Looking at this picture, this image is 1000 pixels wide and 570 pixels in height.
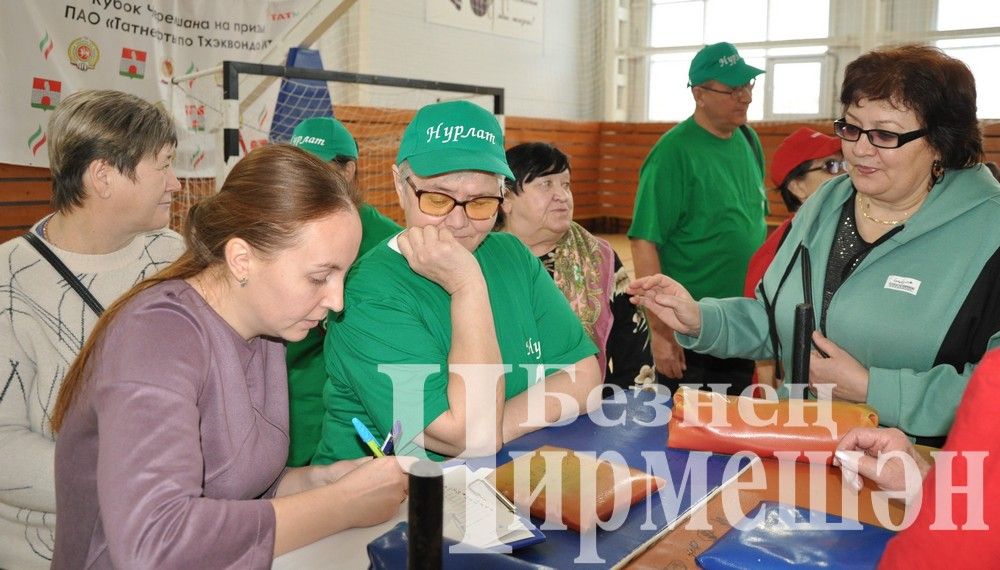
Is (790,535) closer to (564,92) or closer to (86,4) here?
(86,4)

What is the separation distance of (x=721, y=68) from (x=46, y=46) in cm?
454

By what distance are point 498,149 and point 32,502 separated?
4.70ft

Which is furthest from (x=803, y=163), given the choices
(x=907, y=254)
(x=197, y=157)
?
(x=197, y=157)

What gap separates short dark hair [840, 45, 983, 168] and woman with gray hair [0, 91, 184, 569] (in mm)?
2022

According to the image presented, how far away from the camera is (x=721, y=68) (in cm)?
431

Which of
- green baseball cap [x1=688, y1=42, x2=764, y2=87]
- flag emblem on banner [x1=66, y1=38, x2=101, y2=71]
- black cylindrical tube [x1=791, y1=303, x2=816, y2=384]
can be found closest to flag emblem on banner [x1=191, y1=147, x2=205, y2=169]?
flag emblem on banner [x1=66, y1=38, x2=101, y2=71]

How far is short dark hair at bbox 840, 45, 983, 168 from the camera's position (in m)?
2.09

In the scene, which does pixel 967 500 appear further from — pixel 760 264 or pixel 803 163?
pixel 803 163

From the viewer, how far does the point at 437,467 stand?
792mm

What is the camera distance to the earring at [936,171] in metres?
2.15

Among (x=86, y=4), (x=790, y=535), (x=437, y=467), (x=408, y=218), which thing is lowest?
(x=790, y=535)

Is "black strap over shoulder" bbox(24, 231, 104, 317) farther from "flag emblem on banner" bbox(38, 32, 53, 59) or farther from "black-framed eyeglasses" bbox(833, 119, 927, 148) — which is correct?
"flag emblem on banner" bbox(38, 32, 53, 59)

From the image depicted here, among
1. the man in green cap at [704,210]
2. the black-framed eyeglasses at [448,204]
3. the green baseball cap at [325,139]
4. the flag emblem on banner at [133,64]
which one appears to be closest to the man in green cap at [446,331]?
the black-framed eyeglasses at [448,204]

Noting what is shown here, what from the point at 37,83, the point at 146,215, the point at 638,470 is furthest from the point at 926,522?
the point at 37,83
